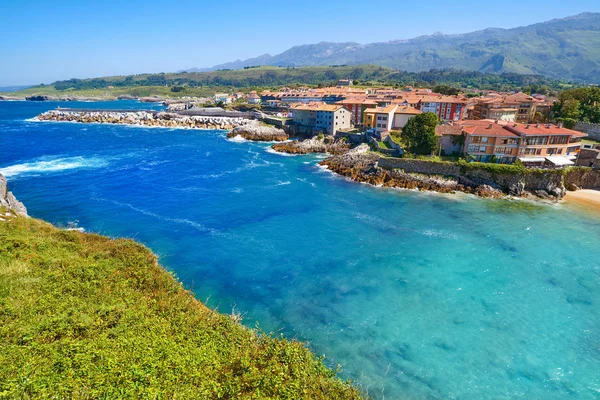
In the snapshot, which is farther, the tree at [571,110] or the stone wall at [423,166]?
the tree at [571,110]

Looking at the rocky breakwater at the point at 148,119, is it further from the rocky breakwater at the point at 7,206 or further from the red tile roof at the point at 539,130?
the rocky breakwater at the point at 7,206

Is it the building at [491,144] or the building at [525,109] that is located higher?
the building at [525,109]

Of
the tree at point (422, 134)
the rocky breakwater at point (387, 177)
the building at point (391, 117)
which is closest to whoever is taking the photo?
the rocky breakwater at point (387, 177)

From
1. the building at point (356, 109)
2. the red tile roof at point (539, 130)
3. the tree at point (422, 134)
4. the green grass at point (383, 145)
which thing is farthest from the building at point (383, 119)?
the red tile roof at point (539, 130)

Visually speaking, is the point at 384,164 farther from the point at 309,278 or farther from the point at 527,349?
the point at 527,349

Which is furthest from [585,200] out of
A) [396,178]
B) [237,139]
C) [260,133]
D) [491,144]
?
[237,139]

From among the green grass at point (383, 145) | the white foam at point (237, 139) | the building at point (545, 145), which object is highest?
the building at point (545, 145)

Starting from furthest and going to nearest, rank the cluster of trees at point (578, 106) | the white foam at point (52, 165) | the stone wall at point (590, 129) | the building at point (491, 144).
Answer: the cluster of trees at point (578, 106)
the stone wall at point (590, 129)
the white foam at point (52, 165)
the building at point (491, 144)

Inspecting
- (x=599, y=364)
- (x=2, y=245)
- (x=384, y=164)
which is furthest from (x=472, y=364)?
(x=384, y=164)
